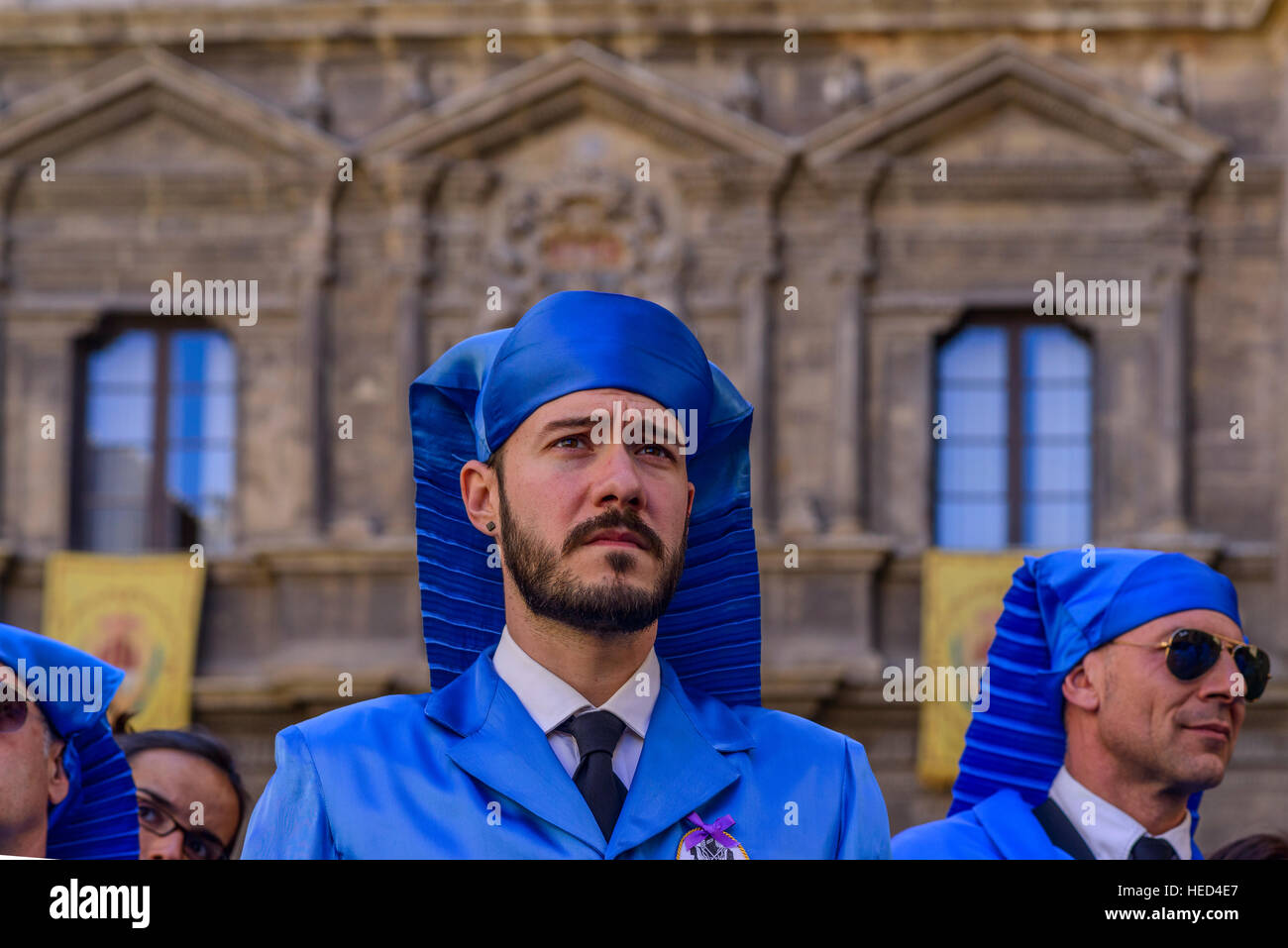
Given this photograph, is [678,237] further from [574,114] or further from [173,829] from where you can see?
[173,829]

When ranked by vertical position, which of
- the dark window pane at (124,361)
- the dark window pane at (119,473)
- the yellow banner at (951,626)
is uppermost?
the dark window pane at (124,361)

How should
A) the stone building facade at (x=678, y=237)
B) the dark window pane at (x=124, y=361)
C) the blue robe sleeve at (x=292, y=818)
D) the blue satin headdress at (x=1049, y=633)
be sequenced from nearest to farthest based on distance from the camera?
1. the blue robe sleeve at (x=292, y=818)
2. the blue satin headdress at (x=1049, y=633)
3. the stone building facade at (x=678, y=237)
4. the dark window pane at (x=124, y=361)

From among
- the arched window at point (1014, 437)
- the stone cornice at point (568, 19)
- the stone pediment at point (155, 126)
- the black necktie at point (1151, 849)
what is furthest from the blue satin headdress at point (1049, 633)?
the stone pediment at point (155, 126)

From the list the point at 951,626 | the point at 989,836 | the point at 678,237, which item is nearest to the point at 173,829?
the point at 989,836

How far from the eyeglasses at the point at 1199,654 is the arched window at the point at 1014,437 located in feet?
39.9

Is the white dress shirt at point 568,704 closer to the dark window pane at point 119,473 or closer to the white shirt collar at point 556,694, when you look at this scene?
the white shirt collar at point 556,694

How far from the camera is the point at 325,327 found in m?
16.6

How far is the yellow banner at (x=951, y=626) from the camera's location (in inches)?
611

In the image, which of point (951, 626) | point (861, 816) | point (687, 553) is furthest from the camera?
point (951, 626)

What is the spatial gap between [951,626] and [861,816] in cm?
1318

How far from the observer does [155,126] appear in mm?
16984

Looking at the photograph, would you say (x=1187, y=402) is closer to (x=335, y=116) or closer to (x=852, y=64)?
(x=852, y=64)
